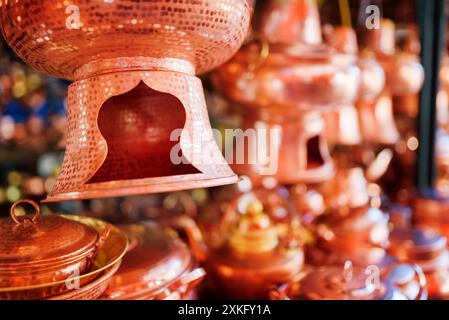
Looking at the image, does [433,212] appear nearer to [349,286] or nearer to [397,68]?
[397,68]

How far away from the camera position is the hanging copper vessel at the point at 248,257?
57.0 inches

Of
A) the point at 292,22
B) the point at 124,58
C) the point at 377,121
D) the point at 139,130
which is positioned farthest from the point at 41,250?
the point at 377,121

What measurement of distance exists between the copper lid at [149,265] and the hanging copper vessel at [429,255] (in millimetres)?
977

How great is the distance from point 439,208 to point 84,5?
7.39ft

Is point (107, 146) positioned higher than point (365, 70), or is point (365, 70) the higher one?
point (365, 70)

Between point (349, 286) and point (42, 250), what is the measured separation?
2.83ft

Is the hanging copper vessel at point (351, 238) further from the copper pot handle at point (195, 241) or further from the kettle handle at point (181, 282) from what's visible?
the kettle handle at point (181, 282)

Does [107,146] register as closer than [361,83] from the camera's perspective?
Yes

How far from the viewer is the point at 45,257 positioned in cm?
89

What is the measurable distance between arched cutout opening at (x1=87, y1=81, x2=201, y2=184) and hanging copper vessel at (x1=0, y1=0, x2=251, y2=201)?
14 cm

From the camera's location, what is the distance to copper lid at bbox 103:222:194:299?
108cm

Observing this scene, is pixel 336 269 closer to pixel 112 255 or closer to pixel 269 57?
pixel 112 255

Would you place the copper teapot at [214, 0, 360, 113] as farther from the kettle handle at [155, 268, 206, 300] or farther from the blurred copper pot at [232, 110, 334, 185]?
the kettle handle at [155, 268, 206, 300]

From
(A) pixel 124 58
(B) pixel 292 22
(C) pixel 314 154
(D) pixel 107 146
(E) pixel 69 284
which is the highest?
(B) pixel 292 22
